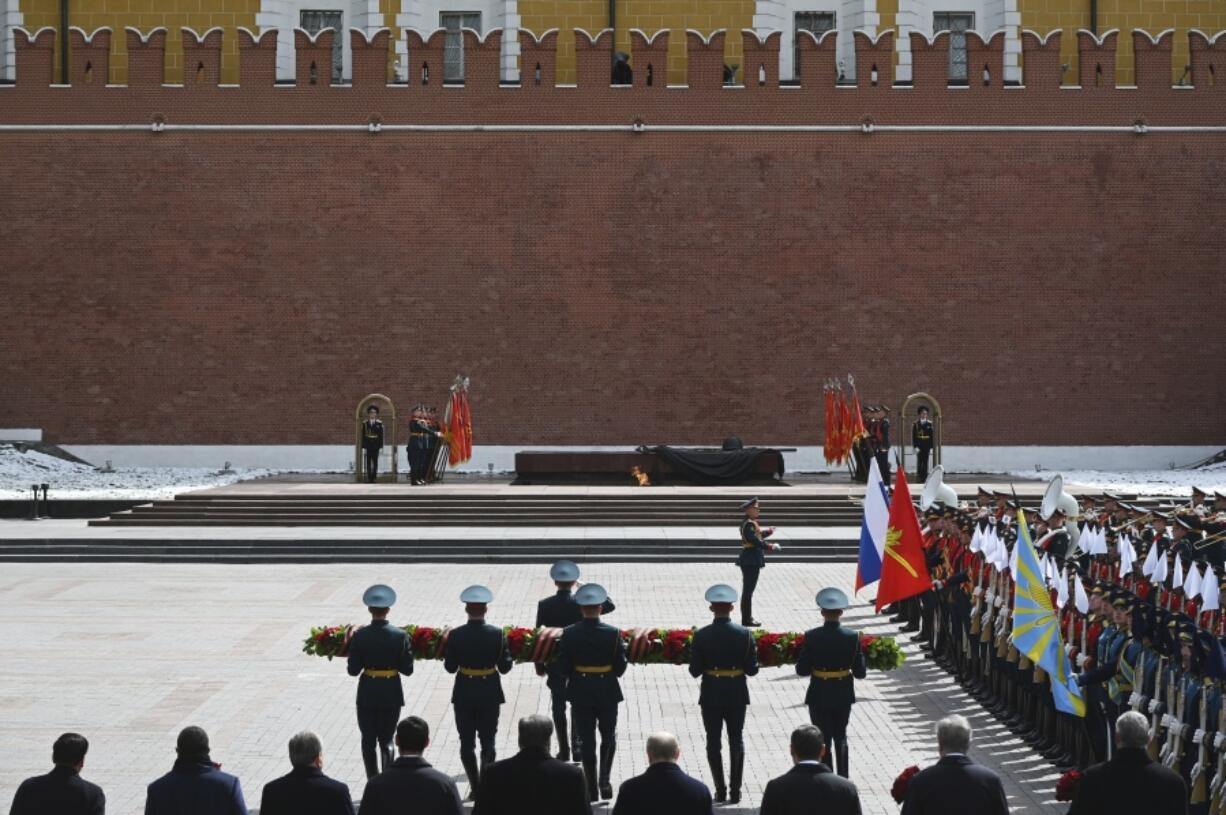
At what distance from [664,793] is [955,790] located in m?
1.02

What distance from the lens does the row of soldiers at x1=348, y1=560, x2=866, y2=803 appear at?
8016 mm

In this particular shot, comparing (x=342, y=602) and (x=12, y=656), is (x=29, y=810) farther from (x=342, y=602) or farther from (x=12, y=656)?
(x=342, y=602)

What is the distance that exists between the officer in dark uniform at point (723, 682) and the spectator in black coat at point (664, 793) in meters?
2.41

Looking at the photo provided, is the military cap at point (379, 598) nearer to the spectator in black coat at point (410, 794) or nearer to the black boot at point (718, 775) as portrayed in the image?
the black boot at point (718, 775)

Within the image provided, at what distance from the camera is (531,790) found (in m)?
5.68

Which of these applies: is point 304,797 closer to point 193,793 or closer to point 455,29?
point 193,793

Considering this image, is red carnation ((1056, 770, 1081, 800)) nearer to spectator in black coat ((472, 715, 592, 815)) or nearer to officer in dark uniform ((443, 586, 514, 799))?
spectator in black coat ((472, 715, 592, 815))

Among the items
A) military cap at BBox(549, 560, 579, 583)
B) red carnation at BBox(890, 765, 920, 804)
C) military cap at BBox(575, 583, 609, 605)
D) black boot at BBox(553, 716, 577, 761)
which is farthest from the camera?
military cap at BBox(549, 560, 579, 583)

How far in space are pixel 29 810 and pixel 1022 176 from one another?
76.5ft

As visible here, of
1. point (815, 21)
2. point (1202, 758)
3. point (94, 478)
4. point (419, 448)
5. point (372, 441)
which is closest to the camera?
point (1202, 758)

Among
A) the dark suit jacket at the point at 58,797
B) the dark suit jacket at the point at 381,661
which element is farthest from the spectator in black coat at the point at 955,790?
the dark suit jacket at the point at 381,661

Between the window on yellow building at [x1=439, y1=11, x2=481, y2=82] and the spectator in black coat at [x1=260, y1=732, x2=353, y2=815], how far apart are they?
25050mm

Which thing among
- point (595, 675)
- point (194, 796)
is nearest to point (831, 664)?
point (595, 675)

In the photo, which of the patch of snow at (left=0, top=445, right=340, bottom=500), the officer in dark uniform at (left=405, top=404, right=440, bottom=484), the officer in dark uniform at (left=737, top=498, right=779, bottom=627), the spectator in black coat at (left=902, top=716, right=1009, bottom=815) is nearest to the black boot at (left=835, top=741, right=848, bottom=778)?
the spectator in black coat at (left=902, top=716, right=1009, bottom=815)
